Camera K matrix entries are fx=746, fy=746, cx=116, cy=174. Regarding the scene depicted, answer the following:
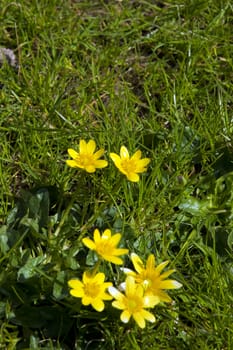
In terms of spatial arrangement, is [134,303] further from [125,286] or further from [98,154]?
[98,154]

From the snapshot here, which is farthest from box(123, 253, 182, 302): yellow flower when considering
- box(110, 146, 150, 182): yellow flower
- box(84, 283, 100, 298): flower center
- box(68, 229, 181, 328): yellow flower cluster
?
box(110, 146, 150, 182): yellow flower

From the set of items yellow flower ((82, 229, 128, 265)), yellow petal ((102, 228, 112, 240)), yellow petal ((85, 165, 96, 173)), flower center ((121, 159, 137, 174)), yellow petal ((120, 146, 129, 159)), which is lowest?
yellow petal ((102, 228, 112, 240))

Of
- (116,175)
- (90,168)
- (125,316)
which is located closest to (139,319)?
(125,316)

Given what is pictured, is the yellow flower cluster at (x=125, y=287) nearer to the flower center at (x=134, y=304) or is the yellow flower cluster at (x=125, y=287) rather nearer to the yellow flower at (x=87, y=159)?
the flower center at (x=134, y=304)

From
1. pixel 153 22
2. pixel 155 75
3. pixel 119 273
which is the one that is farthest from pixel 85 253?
pixel 153 22

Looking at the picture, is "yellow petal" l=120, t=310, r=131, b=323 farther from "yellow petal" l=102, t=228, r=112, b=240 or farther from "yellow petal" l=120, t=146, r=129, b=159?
"yellow petal" l=120, t=146, r=129, b=159

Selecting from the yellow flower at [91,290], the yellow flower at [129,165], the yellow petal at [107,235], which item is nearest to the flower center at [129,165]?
the yellow flower at [129,165]

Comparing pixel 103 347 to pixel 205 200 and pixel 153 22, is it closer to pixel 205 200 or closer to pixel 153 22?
pixel 205 200

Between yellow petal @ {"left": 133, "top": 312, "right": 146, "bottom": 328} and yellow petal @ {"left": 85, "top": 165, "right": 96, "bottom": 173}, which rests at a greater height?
yellow petal @ {"left": 85, "top": 165, "right": 96, "bottom": 173}
